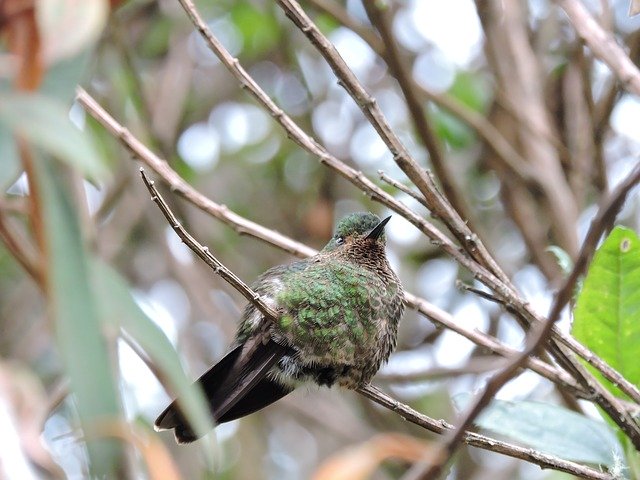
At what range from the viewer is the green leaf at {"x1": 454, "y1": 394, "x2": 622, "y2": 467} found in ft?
6.80

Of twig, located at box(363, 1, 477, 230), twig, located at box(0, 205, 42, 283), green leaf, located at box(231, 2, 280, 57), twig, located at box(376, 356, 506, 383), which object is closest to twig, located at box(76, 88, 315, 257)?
twig, located at box(363, 1, 477, 230)

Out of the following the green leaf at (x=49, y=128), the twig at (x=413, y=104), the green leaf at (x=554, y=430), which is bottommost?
the green leaf at (x=49, y=128)

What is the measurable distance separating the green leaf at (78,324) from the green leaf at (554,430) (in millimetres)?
1164

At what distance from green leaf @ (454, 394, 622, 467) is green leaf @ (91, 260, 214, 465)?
39.2 inches

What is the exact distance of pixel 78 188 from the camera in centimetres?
132

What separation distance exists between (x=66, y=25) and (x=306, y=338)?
65.2 inches

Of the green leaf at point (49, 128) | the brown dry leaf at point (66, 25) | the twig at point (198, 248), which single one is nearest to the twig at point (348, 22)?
the twig at point (198, 248)

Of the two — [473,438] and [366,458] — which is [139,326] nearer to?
[366,458]

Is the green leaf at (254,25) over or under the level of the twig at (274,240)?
over

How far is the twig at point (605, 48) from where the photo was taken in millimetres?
2318

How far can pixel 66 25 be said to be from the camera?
3.87ft

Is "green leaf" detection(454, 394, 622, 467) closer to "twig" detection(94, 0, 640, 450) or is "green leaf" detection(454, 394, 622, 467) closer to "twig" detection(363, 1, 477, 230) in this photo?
"twig" detection(94, 0, 640, 450)

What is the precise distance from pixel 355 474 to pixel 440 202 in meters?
1.18

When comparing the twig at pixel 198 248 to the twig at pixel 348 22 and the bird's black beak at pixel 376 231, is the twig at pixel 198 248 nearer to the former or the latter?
the bird's black beak at pixel 376 231
